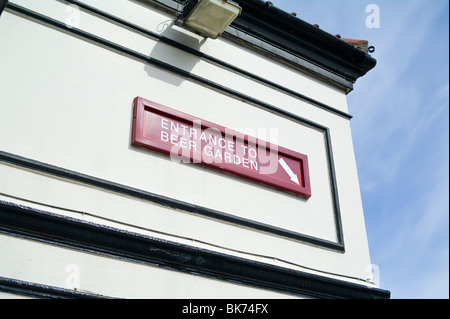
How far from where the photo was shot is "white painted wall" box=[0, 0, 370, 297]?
14.4 ft

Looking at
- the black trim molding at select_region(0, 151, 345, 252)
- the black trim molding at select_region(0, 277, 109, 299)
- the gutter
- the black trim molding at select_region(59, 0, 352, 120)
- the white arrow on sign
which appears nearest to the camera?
the black trim molding at select_region(0, 277, 109, 299)

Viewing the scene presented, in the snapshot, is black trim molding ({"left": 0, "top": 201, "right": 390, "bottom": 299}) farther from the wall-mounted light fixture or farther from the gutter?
the gutter

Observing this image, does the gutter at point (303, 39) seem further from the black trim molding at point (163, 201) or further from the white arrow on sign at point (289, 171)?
the black trim molding at point (163, 201)

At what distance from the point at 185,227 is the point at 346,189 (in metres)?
2.33

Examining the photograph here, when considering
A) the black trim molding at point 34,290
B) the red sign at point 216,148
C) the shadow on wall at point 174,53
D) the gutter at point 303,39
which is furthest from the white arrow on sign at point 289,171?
the black trim molding at point 34,290

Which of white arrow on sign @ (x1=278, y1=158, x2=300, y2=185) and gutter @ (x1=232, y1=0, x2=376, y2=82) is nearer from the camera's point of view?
white arrow on sign @ (x1=278, y1=158, x2=300, y2=185)

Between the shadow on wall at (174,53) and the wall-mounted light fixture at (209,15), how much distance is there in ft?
0.38

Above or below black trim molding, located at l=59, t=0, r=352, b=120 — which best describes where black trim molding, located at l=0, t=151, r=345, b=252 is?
below

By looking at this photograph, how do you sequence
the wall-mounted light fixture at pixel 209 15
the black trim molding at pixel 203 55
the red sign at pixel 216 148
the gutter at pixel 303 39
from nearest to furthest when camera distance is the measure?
the red sign at pixel 216 148
the black trim molding at pixel 203 55
the wall-mounted light fixture at pixel 209 15
the gutter at pixel 303 39

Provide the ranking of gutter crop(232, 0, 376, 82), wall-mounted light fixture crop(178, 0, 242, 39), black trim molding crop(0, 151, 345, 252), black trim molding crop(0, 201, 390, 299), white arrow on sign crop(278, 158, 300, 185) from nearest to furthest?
black trim molding crop(0, 201, 390, 299)
black trim molding crop(0, 151, 345, 252)
wall-mounted light fixture crop(178, 0, 242, 39)
white arrow on sign crop(278, 158, 300, 185)
gutter crop(232, 0, 376, 82)

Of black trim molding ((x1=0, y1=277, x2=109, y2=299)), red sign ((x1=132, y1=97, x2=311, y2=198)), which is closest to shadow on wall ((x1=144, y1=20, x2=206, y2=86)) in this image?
red sign ((x1=132, y1=97, x2=311, y2=198))

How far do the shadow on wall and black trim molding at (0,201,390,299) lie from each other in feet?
6.02

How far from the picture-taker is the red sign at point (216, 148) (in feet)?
16.7

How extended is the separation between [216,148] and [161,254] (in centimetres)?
136
